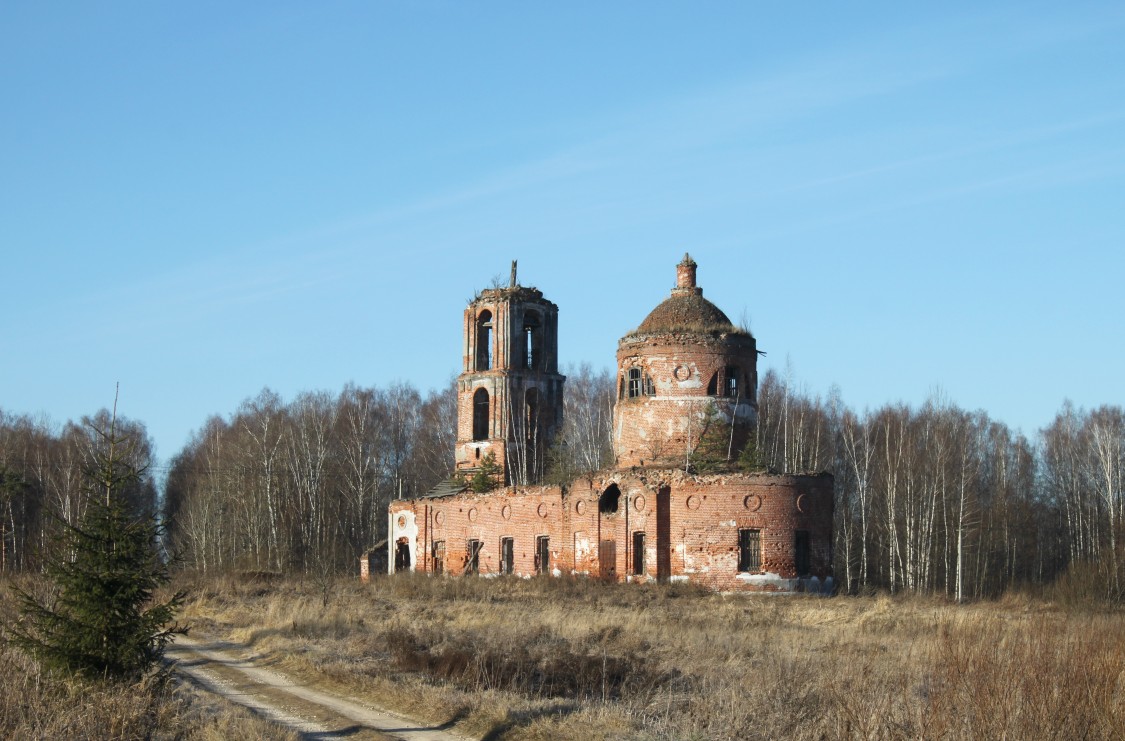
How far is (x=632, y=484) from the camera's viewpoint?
→ 30328mm

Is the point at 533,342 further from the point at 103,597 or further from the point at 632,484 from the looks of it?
the point at 103,597

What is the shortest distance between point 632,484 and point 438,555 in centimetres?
933

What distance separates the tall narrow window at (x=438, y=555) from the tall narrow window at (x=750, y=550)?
1150 cm

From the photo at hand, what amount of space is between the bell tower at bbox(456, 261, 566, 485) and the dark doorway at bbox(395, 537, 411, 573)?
3.02m

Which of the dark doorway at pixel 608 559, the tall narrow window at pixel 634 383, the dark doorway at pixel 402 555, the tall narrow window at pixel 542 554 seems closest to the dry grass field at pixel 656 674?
the dark doorway at pixel 608 559

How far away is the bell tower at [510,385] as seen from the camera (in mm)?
39125

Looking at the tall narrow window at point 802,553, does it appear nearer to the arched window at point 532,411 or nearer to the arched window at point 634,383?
the arched window at point 634,383

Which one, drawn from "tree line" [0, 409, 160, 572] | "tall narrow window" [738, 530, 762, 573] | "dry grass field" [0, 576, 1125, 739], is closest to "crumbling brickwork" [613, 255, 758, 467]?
"tall narrow window" [738, 530, 762, 573]

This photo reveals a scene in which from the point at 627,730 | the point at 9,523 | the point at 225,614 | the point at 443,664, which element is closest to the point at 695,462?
the point at 225,614

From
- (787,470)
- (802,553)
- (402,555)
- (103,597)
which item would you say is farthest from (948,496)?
(103,597)

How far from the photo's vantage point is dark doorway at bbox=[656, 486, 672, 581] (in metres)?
29.4

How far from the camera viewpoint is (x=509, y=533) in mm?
34281

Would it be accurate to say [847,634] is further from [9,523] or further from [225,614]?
[9,523]

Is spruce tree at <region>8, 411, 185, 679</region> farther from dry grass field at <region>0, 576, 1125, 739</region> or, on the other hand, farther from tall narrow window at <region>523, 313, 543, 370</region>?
tall narrow window at <region>523, 313, 543, 370</region>
